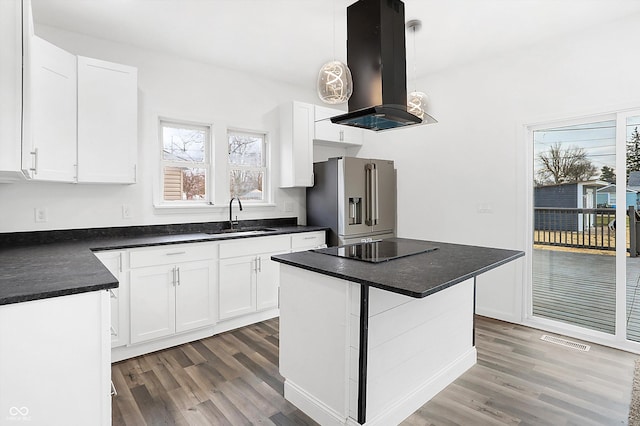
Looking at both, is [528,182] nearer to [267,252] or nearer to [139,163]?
Result: [267,252]

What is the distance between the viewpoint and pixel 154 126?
3.39 m

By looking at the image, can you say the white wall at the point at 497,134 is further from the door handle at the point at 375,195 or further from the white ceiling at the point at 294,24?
the door handle at the point at 375,195

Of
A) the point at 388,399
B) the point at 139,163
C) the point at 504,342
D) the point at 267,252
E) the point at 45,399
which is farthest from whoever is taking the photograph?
the point at 267,252

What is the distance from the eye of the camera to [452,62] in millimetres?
3750

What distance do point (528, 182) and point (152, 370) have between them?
3.71 metres

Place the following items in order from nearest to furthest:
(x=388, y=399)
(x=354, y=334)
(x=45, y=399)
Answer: (x=45, y=399) < (x=354, y=334) < (x=388, y=399)

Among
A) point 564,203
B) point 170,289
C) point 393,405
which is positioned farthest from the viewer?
point 564,203

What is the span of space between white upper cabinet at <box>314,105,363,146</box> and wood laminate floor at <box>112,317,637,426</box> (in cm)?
259

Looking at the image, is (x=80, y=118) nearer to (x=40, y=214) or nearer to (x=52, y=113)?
(x=52, y=113)

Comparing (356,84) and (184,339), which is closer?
(356,84)

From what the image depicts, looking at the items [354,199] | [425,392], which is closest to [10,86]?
[425,392]

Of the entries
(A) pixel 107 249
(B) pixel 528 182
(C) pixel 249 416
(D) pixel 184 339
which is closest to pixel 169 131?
(A) pixel 107 249

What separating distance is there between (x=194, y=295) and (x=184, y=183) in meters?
1.26

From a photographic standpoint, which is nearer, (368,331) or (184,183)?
(368,331)
